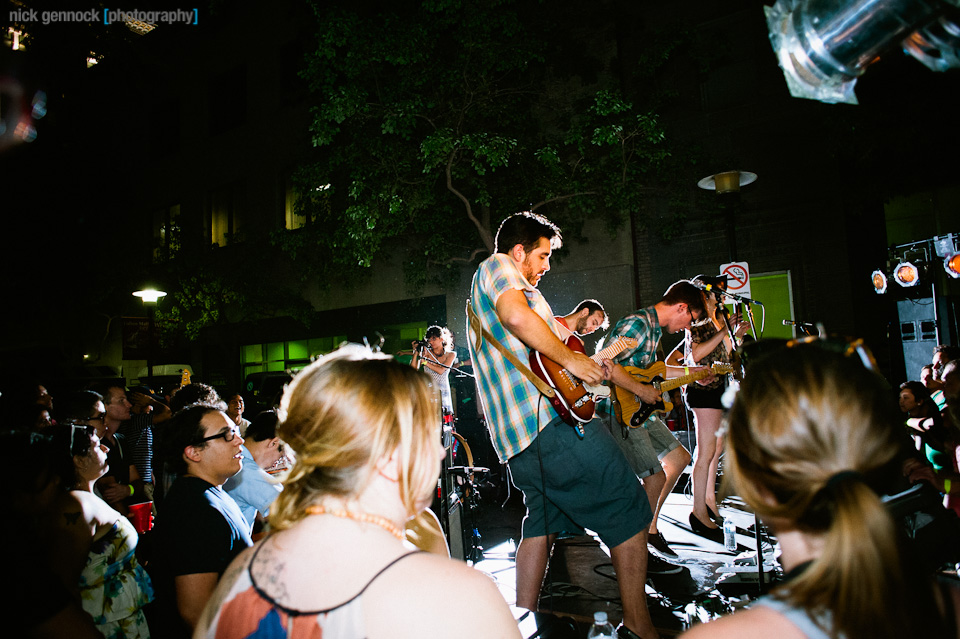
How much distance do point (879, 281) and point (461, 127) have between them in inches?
313

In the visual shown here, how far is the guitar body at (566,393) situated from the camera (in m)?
2.87

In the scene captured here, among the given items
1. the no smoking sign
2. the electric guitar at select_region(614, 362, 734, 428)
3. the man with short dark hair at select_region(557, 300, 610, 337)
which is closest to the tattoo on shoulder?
the electric guitar at select_region(614, 362, 734, 428)

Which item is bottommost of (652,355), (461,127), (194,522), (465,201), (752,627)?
(194,522)

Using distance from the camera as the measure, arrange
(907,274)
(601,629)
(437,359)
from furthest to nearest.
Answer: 1. (907,274)
2. (437,359)
3. (601,629)

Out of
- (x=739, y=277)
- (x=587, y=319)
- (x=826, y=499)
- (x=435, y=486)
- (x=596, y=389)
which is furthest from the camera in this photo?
(x=739, y=277)

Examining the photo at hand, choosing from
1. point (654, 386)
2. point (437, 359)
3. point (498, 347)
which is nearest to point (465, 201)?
point (437, 359)

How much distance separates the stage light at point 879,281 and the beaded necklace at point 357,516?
11683 mm

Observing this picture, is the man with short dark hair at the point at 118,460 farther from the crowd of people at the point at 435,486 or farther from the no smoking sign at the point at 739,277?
the no smoking sign at the point at 739,277

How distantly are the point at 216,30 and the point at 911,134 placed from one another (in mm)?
18718

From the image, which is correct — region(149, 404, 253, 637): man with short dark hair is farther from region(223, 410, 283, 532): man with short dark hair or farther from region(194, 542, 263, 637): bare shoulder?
region(194, 542, 263, 637): bare shoulder

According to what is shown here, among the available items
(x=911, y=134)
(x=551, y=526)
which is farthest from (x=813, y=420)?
(x=911, y=134)

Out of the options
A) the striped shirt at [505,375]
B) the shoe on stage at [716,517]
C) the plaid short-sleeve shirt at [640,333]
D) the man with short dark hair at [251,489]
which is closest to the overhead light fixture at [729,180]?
the plaid short-sleeve shirt at [640,333]

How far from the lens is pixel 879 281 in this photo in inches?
411

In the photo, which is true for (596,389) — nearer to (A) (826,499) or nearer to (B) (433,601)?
(A) (826,499)
